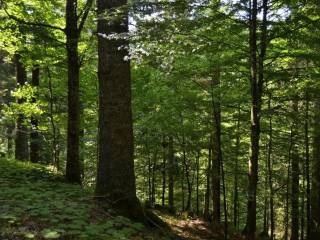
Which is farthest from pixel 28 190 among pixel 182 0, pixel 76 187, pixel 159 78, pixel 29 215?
pixel 159 78

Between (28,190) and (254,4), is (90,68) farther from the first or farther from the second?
(254,4)

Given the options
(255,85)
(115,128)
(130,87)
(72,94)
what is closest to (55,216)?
(115,128)

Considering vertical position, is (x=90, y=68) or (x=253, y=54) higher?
(x=90, y=68)

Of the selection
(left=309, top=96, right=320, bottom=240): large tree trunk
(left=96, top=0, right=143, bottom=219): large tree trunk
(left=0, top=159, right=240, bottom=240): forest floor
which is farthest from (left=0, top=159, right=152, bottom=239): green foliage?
(left=309, top=96, right=320, bottom=240): large tree trunk

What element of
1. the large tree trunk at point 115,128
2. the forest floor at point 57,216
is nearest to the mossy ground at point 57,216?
the forest floor at point 57,216

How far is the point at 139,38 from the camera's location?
20.1ft

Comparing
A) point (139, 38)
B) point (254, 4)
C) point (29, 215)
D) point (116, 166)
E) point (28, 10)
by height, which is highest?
point (28, 10)

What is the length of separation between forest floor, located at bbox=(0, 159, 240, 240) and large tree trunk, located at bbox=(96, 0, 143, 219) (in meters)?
0.40

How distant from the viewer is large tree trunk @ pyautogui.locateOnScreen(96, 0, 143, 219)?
692cm

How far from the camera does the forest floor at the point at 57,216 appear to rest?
5125 mm

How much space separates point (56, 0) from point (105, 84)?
6.10 m

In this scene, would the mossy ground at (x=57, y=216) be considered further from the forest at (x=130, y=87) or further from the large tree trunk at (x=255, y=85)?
the large tree trunk at (x=255, y=85)

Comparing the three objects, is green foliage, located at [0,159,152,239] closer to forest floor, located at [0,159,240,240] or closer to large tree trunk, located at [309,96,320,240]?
forest floor, located at [0,159,240,240]

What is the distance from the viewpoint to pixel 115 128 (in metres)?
6.99
